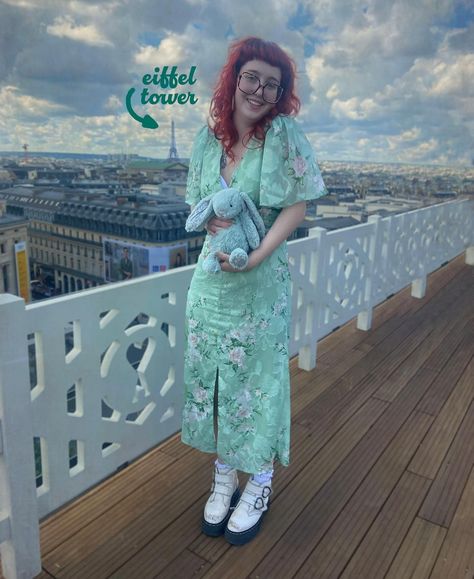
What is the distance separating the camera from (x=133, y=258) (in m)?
1.51

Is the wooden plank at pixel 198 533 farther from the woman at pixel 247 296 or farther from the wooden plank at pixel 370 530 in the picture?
the wooden plank at pixel 370 530

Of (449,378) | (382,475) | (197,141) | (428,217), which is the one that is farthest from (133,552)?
(428,217)

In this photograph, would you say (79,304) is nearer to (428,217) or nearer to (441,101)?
(428,217)

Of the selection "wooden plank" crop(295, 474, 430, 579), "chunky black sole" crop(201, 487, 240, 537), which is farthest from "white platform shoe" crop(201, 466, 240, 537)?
"wooden plank" crop(295, 474, 430, 579)

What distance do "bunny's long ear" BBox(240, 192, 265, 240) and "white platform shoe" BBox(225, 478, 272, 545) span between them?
0.70 m

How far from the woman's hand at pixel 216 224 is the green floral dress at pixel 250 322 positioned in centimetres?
7

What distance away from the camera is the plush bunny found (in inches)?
44.0

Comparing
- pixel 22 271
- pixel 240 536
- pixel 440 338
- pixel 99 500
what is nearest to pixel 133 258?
pixel 22 271

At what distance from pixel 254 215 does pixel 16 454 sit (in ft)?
2.54

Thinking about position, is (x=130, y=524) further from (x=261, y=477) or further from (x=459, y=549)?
(x=459, y=549)

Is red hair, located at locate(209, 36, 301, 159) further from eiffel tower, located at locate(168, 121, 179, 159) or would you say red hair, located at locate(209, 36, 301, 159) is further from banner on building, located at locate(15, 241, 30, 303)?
banner on building, located at locate(15, 241, 30, 303)

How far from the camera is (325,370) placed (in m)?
2.52

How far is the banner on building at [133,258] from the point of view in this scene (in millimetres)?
1479

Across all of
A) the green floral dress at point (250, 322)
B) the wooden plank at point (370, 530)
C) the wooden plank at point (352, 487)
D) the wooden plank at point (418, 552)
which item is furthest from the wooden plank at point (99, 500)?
the wooden plank at point (418, 552)
